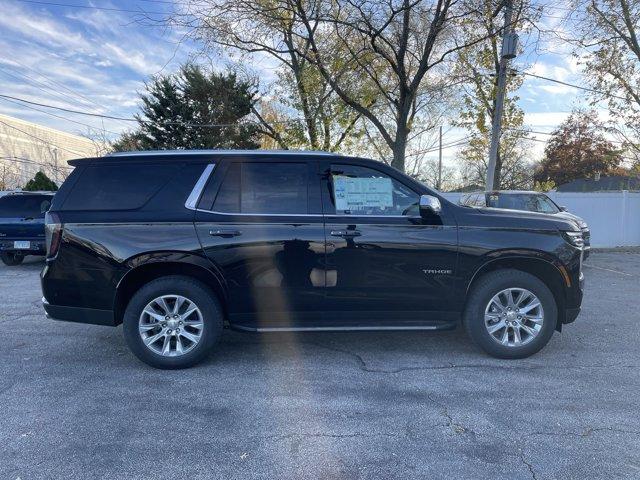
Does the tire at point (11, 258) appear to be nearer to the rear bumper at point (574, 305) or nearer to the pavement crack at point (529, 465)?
the rear bumper at point (574, 305)

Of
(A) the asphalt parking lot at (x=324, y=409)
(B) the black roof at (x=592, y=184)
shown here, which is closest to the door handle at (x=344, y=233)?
(A) the asphalt parking lot at (x=324, y=409)

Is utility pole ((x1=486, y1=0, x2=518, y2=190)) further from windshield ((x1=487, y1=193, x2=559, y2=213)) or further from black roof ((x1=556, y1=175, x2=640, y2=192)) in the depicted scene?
black roof ((x1=556, y1=175, x2=640, y2=192))

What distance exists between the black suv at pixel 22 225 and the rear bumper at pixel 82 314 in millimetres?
6721

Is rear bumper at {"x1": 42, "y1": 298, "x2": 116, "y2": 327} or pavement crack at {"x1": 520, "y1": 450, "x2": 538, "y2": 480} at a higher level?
rear bumper at {"x1": 42, "y1": 298, "x2": 116, "y2": 327}

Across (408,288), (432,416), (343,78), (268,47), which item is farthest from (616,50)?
(432,416)

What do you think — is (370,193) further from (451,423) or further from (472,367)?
(451,423)

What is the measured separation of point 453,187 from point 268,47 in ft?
113

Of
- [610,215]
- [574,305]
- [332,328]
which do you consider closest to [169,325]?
[332,328]

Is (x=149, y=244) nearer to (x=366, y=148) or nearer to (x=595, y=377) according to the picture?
(x=595, y=377)

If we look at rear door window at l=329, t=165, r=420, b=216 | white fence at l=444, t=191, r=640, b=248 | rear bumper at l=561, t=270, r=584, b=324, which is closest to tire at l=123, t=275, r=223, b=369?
rear door window at l=329, t=165, r=420, b=216

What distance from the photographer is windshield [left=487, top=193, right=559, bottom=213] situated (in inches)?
424

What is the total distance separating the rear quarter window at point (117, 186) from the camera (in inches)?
171

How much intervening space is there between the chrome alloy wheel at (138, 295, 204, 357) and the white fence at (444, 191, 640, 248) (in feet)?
46.5

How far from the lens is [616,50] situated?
1502 cm
